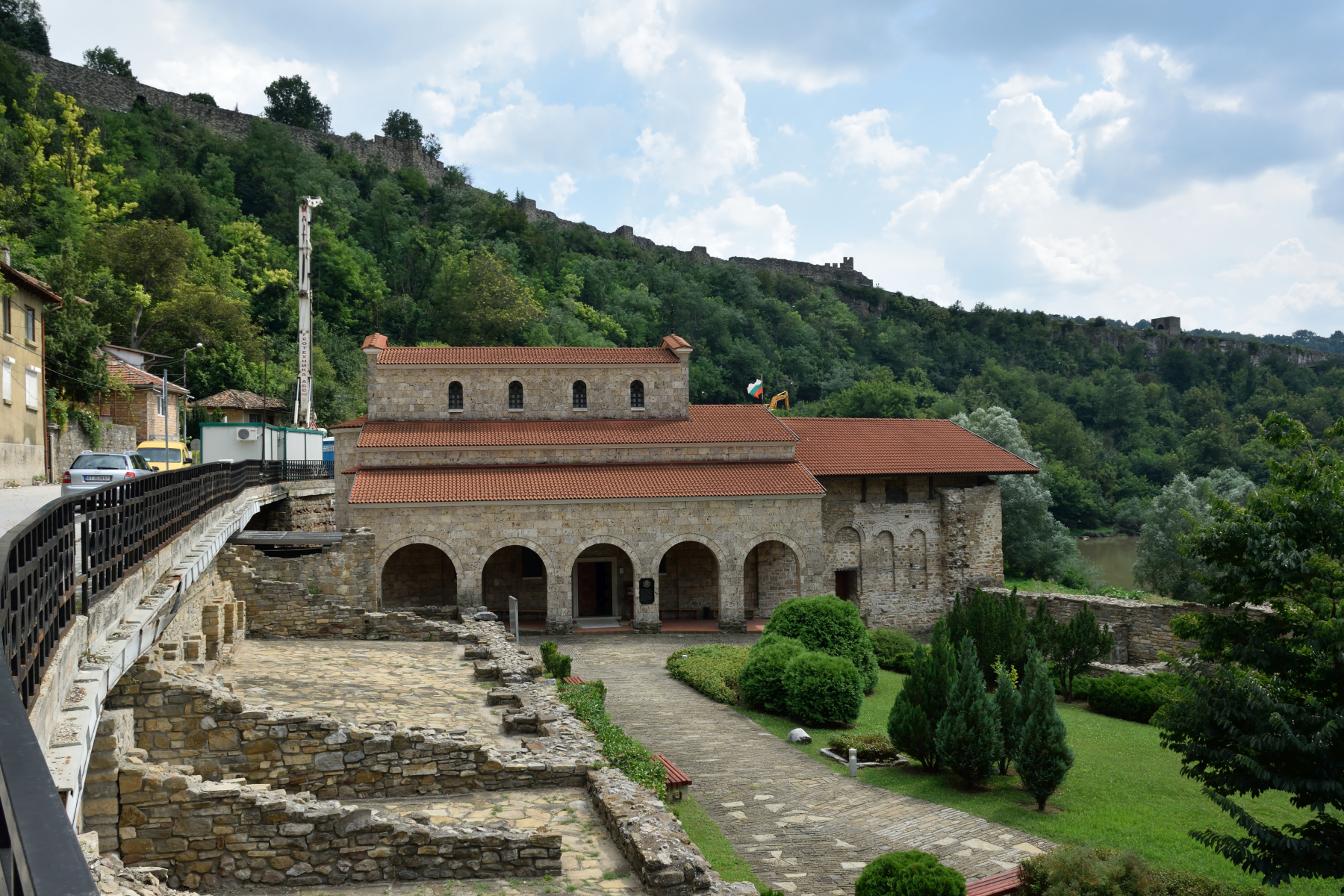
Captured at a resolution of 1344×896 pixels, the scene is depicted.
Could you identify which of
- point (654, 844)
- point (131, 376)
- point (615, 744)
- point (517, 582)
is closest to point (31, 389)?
point (131, 376)

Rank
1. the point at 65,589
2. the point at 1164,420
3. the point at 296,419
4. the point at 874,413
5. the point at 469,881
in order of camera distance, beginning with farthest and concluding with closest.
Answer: the point at 1164,420 < the point at 874,413 < the point at 296,419 < the point at 469,881 < the point at 65,589

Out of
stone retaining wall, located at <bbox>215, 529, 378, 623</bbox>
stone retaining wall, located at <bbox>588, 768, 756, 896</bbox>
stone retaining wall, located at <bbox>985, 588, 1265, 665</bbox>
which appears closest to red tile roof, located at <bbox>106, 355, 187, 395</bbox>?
stone retaining wall, located at <bbox>215, 529, 378, 623</bbox>

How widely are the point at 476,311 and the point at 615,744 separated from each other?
5015cm

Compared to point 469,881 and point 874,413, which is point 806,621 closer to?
point 469,881

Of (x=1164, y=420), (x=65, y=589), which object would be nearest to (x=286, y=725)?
(x=65, y=589)

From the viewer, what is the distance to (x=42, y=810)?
1779 mm

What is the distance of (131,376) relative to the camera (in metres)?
35.1

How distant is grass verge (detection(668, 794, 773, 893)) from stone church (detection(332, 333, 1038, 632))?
14580mm

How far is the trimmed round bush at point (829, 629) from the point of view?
21766 millimetres

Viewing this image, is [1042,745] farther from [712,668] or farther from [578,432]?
[578,432]

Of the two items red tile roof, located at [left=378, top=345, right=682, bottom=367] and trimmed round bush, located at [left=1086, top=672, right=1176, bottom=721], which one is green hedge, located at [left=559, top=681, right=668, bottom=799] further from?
red tile roof, located at [left=378, top=345, right=682, bottom=367]

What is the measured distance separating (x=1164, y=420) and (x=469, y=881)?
9569 cm

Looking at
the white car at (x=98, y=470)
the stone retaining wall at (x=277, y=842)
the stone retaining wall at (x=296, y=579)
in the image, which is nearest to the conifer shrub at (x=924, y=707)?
the stone retaining wall at (x=277, y=842)

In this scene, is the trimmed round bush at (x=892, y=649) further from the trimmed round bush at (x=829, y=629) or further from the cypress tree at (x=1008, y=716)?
the cypress tree at (x=1008, y=716)
